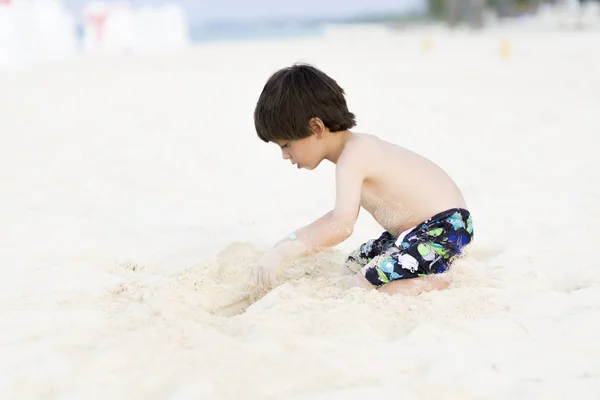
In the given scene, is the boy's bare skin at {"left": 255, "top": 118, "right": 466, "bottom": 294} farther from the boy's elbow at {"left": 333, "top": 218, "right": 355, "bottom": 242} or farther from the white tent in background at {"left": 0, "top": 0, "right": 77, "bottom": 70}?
the white tent in background at {"left": 0, "top": 0, "right": 77, "bottom": 70}

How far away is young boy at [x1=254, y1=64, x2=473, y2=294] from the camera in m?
2.50

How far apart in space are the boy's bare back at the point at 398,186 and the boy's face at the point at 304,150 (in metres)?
0.11

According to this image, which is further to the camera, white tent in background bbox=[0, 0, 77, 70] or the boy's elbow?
white tent in background bbox=[0, 0, 77, 70]

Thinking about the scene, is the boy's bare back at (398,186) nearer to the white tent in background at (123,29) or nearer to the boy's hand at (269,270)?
the boy's hand at (269,270)

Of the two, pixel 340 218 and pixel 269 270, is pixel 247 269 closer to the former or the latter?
pixel 269 270

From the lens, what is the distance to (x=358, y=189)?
2.51 m

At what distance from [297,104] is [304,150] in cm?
19

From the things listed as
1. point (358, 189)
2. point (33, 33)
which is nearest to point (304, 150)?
point (358, 189)

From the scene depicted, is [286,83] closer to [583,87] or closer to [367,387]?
[367,387]

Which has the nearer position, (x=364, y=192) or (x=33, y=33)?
(x=364, y=192)

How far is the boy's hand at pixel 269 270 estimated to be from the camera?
2.53 metres

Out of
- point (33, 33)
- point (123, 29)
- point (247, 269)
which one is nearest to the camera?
point (247, 269)

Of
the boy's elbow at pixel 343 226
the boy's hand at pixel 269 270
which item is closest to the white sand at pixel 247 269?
the boy's hand at pixel 269 270

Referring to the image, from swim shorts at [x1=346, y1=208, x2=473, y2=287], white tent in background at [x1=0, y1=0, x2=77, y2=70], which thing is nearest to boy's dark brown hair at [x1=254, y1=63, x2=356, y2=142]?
swim shorts at [x1=346, y1=208, x2=473, y2=287]
